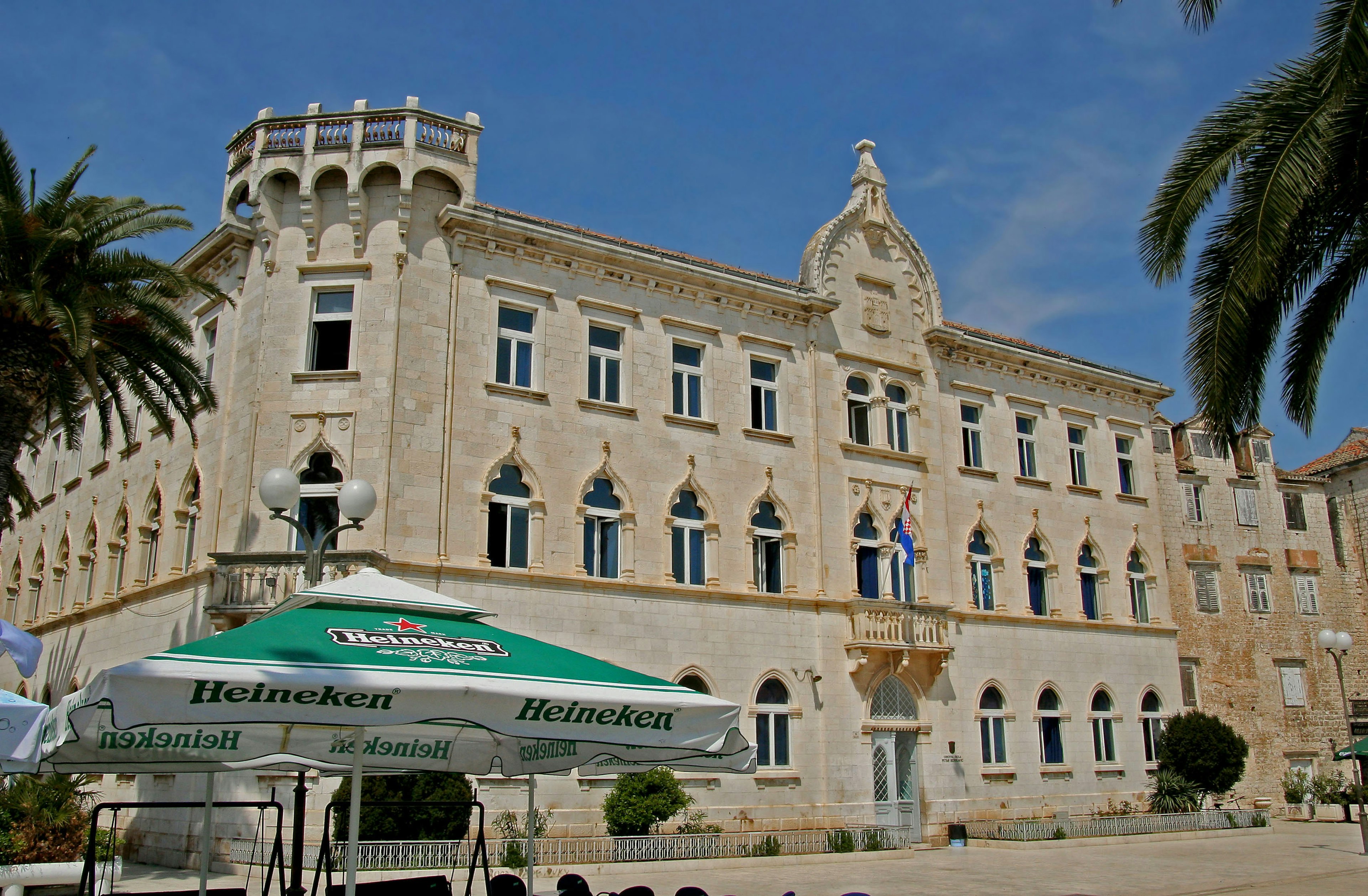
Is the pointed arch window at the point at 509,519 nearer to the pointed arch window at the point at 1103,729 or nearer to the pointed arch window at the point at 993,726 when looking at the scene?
the pointed arch window at the point at 993,726

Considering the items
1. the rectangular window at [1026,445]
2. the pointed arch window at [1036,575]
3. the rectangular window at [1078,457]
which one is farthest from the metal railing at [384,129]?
the rectangular window at [1078,457]

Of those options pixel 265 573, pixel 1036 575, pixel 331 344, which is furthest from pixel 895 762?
pixel 331 344

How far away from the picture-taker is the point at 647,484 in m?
24.4

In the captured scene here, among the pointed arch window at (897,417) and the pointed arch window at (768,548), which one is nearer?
the pointed arch window at (768,548)

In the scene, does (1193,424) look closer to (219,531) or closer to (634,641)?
(634,641)

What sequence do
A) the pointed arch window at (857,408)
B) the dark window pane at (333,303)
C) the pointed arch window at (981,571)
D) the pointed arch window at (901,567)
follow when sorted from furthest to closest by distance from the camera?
the pointed arch window at (981,571) → the pointed arch window at (857,408) → the pointed arch window at (901,567) → the dark window pane at (333,303)

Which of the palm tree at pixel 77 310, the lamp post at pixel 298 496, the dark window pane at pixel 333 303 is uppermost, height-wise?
the dark window pane at pixel 333 303

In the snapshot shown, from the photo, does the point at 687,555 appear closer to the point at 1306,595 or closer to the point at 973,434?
the point at 973,434

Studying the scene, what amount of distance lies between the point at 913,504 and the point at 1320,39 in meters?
17.3

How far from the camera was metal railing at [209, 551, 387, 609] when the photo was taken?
782 inches

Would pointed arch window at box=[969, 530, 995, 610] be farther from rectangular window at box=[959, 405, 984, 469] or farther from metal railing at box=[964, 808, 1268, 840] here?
metal railing at box=[964, 808, 1268, 840]

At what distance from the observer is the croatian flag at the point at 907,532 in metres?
27.3

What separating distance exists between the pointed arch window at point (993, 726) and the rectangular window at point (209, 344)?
65.4ft

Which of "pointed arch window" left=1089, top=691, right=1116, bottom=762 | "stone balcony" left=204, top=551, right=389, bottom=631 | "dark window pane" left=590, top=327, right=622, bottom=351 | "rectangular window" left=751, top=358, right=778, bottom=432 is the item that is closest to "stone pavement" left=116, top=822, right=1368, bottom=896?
"stone balcony" left=204, top=551, right=389, bottom=631
